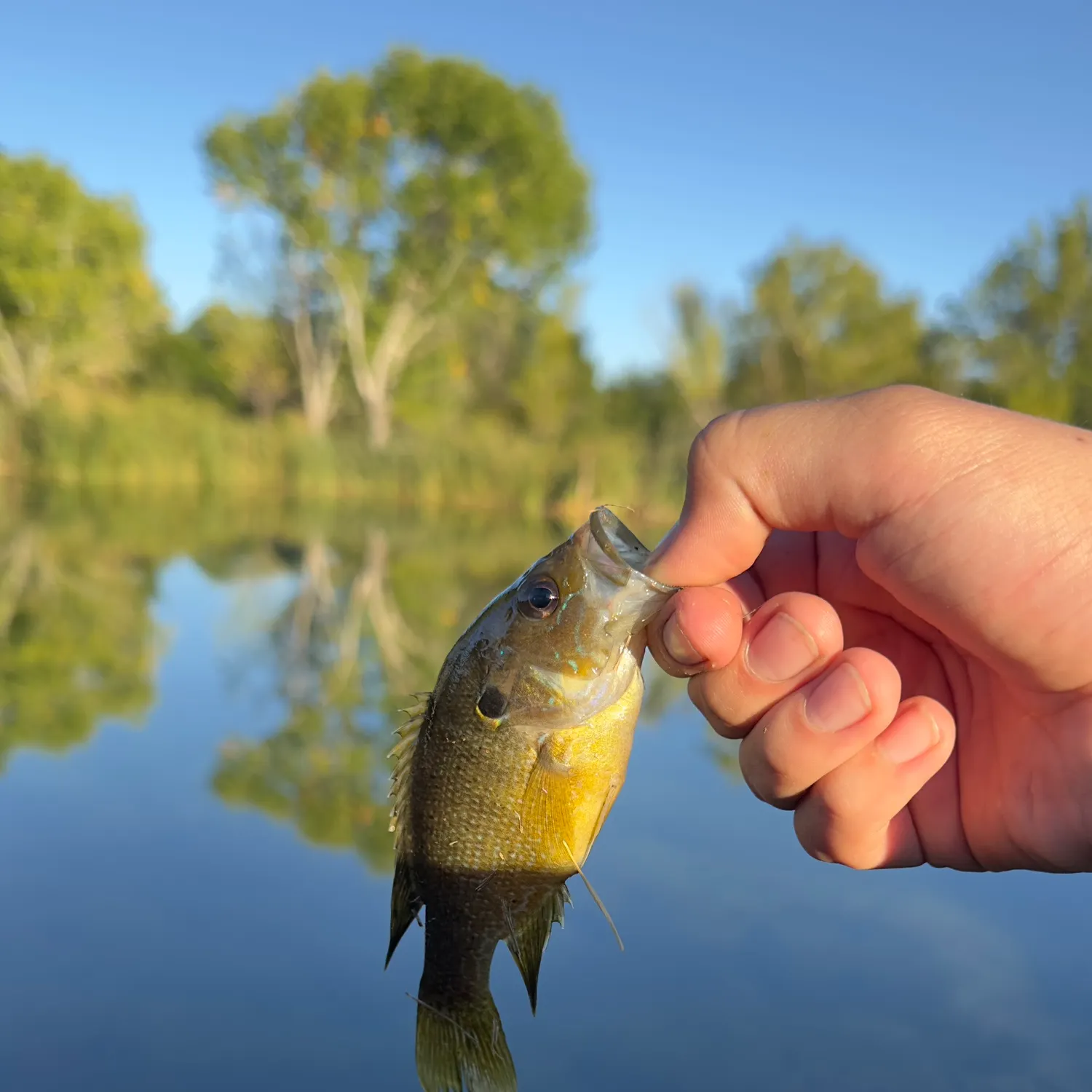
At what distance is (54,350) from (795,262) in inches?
1130

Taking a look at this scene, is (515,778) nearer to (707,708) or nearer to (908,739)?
(707,708)

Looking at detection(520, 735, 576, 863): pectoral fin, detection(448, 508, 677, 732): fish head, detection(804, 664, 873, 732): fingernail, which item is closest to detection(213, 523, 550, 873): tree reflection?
detection(520, 735, 576, 863): pectoral fin

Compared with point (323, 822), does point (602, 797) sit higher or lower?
lower

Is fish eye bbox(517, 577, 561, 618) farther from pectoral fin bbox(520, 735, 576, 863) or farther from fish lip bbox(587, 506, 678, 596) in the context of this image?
pectoral fin bbox(520, 735, 576, 863)

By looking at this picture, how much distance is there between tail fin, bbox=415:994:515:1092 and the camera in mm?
2012

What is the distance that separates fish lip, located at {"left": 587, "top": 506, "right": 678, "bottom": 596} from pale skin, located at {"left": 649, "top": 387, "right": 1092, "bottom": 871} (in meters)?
0.04

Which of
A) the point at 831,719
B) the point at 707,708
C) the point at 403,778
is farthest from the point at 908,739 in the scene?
the point at 403,778

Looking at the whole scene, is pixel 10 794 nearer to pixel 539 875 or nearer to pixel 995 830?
pixel 539 875

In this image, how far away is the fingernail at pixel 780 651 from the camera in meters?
2.09

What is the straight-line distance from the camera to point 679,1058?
3.10 meters

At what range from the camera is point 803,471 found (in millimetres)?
1957

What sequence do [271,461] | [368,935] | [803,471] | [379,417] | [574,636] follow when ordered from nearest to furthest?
[803,471], [574,636], [368,935], [271,461], [379,417]

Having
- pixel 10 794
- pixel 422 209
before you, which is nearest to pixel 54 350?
pixel 422 209

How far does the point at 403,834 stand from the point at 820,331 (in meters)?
36.8
